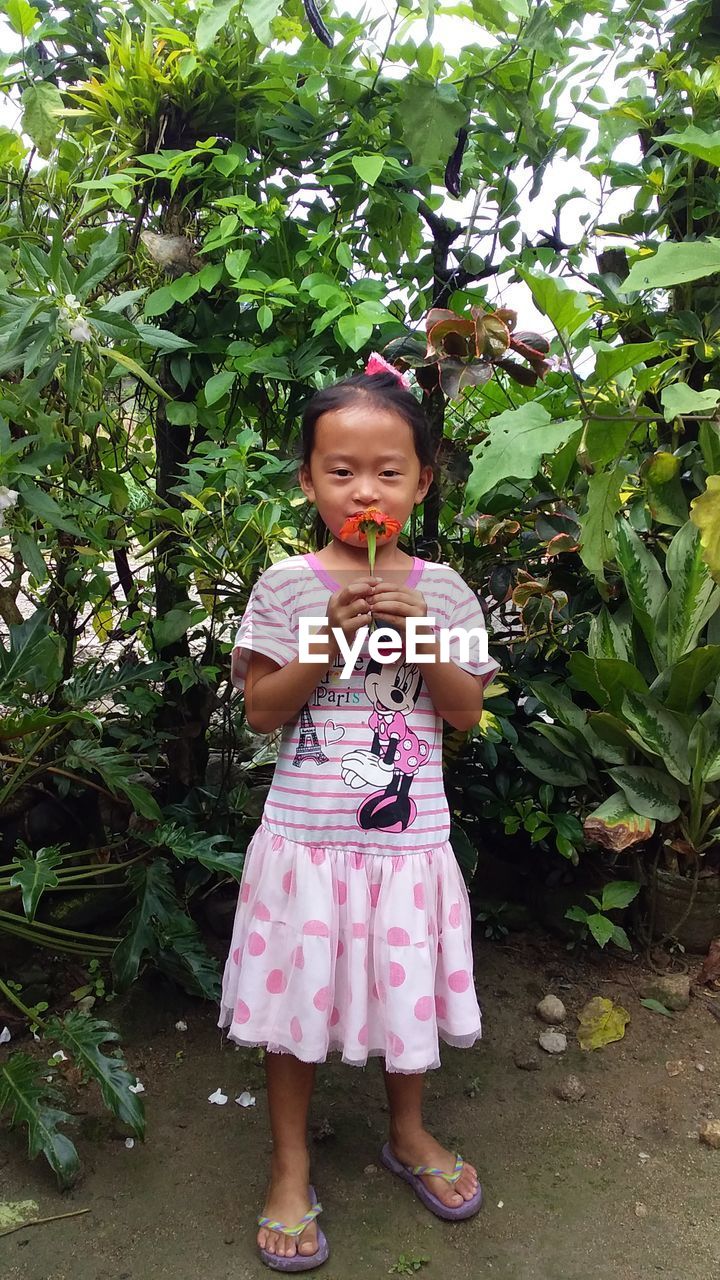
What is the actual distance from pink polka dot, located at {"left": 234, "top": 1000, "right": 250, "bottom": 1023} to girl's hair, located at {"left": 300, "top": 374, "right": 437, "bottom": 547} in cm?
84

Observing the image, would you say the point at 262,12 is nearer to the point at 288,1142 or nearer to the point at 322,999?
the point at 322,999

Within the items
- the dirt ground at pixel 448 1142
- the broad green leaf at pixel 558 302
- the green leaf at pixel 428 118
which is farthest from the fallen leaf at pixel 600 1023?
the green leaf at pixel 428 118

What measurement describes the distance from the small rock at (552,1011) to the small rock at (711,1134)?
38cm

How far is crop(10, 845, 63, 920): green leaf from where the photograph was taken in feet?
4.74

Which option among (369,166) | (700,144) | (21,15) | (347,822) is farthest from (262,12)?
(347,822)

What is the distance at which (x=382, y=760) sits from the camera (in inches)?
53.6

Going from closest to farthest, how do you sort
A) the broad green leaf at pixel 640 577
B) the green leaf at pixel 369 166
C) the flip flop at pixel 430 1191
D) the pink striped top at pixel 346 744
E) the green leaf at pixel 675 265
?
the green leaf at pixel 675 265 < the pink striped top at pixel 346 744 < the flip flop at pixel 430 1191 < the green leaf at pixel 369 166 < the broad green leaf at pixel 640 577

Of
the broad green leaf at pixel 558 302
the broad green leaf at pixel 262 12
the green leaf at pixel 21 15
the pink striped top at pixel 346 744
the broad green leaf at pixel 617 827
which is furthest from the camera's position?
the broad green leaf at pixel 617 827

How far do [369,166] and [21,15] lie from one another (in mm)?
743

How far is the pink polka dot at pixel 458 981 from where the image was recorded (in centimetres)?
142

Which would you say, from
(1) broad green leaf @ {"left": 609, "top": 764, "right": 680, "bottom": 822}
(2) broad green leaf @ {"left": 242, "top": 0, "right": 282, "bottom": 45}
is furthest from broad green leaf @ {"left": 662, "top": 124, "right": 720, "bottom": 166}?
(1) broad green leaf @ {"left": 609, "top": 764, "right": 680, "bottom": 822}

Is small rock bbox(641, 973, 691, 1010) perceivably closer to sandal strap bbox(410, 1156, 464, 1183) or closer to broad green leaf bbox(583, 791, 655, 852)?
broad green leaf bbox(583, 791, 655, 852)

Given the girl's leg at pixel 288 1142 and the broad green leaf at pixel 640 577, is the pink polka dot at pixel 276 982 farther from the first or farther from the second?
the broad green leaf at pixel 640 577

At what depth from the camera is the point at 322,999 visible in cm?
133
